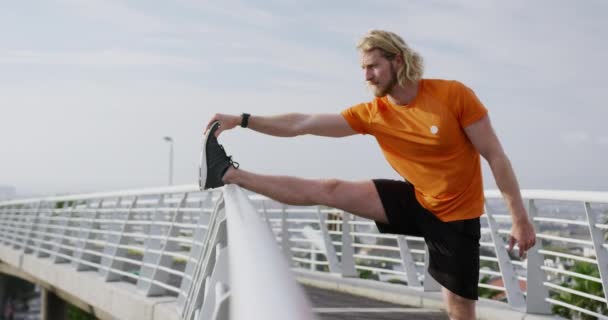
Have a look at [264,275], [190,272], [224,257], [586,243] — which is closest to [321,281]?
[190,272]

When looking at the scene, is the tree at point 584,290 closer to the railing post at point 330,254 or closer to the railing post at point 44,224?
the railing post at point 330,254

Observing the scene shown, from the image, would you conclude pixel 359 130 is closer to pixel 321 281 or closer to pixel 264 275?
pixel 264 275

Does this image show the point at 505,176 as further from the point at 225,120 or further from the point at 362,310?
the point at 362,310

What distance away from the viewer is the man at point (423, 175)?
13.0 ft

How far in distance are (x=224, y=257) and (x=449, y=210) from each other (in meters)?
1.29

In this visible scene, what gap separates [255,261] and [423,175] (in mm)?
2587

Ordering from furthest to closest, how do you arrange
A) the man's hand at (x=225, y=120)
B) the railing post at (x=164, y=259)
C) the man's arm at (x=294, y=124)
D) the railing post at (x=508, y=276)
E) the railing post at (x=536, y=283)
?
1. the railing post at (x=164, y=259)
2. the railing post at (x=508, y=276)
3. the railing post at (x=536, y=283)
4. the man's hand at (x=225, y=120)
5. the man's arm at (x=294, y=124)

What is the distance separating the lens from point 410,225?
4.23 metres

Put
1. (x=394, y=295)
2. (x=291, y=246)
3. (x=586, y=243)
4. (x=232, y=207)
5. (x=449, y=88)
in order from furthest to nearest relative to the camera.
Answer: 1. (x=291, y=246)
2. (x=394, y=295)
3. (x=586, y=243)
4. (x=449, y=88)
5. (x=232, y=207)

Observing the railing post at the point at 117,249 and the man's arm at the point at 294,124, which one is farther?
the railing post at the point at 117,249

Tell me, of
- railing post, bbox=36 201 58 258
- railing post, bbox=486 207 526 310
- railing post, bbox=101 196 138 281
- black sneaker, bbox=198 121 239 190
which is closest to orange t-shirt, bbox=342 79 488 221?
black sneaker, bbox=198 121 239 190

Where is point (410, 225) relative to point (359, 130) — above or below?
below

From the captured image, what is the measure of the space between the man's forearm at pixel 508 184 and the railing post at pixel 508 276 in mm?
3792

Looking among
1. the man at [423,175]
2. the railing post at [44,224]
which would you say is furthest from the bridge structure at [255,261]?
the railing post at [44,224]
